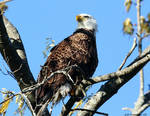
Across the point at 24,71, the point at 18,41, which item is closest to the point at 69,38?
the point at 18,41

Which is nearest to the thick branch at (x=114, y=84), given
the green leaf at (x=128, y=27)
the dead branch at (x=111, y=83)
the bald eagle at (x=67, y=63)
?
the dead branch at (x=111, y=83)

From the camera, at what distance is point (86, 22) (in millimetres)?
6738

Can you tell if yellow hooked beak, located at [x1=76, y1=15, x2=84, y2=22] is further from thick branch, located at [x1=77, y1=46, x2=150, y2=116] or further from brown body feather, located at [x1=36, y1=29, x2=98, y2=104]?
thick branch, located at [x1=77, y1=46, x2=150, y2=116]

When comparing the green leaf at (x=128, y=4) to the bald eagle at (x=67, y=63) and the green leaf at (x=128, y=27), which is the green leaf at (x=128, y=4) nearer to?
the green leaf at (x=128, y=27)

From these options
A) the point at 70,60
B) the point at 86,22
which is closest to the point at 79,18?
the point at 86,22

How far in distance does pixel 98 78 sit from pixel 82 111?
1.48 ft

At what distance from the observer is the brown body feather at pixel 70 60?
4.77m

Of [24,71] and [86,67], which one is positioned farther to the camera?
[86,67]

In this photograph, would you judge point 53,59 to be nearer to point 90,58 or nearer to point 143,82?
point 90,58

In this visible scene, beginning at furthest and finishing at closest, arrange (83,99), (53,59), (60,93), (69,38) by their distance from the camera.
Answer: (69,38)
(53,59)
(60,93)
(83,99)

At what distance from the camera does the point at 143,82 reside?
8.41 feet

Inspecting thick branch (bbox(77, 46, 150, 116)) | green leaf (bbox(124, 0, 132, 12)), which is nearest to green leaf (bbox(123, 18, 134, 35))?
green leaf (bbox(124, 0, 132, 12))

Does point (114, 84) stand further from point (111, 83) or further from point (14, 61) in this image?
point (14, 61)

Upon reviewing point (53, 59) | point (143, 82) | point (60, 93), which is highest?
point (143, 82)
